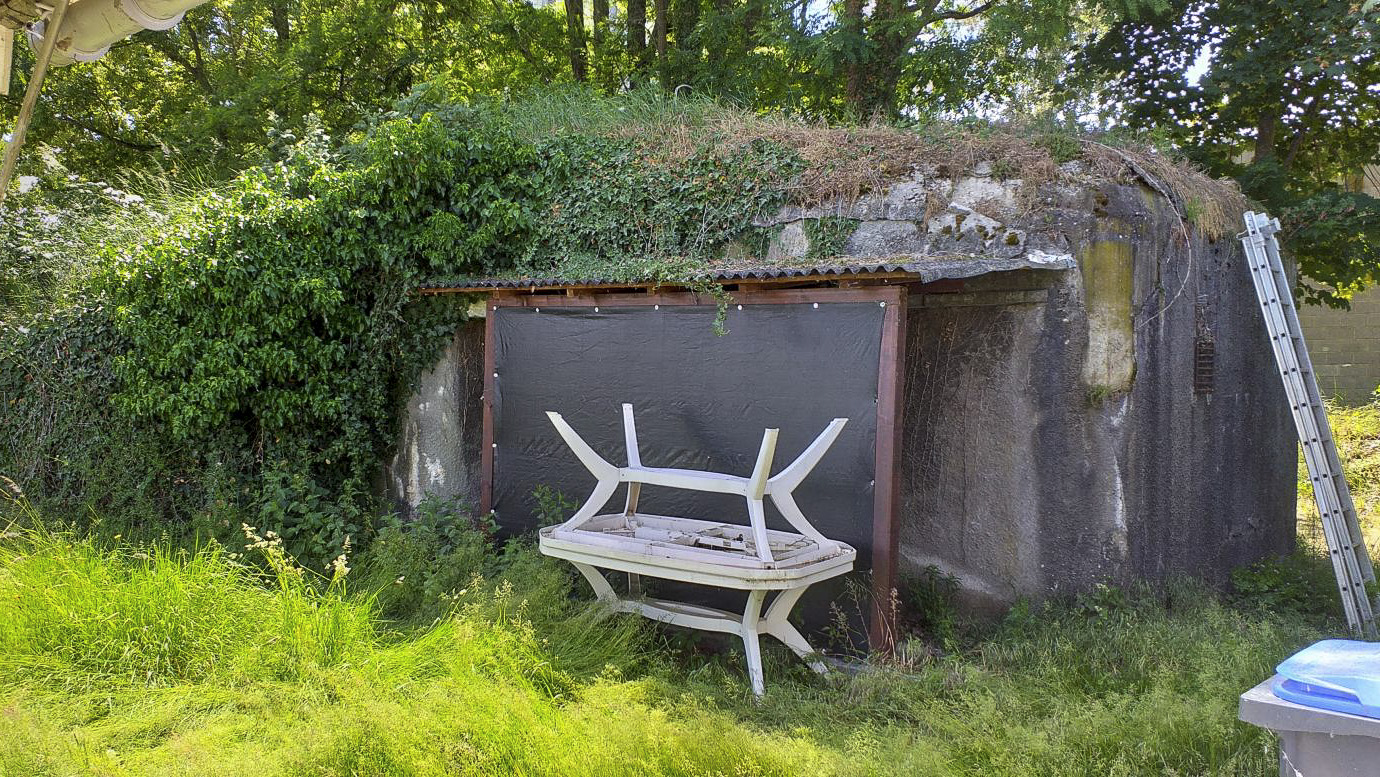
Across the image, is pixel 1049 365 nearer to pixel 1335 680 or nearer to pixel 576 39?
pixel 1335 680

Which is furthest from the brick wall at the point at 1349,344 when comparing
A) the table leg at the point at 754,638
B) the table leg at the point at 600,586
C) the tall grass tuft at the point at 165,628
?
the tall grass tuft at the point at 165,628

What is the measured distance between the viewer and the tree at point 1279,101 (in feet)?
30.7

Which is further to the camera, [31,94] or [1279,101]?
[1279,101]

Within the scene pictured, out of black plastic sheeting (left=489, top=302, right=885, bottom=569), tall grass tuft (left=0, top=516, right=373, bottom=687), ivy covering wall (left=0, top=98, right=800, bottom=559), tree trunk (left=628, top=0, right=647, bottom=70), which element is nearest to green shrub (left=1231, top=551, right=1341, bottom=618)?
black plastic sheeting (left=489, top=302, right=885, bottom=569)

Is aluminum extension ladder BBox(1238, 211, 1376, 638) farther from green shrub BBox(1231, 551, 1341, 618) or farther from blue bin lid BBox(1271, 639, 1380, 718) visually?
blue bin lid BBox(1271, 639, 1380, 718)

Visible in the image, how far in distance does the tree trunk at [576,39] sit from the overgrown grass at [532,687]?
11.2 meters

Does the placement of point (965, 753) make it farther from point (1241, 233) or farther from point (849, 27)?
point (849, 27)

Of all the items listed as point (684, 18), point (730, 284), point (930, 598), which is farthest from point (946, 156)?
point (684, 18)

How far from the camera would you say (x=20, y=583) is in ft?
16.9

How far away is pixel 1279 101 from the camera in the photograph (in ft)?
34.3

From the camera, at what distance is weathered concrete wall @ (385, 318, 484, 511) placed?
28.0 ft

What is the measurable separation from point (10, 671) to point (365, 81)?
12301 mm

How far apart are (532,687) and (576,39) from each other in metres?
13.0

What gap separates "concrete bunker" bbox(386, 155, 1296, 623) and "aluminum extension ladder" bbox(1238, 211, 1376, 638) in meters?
0.37
